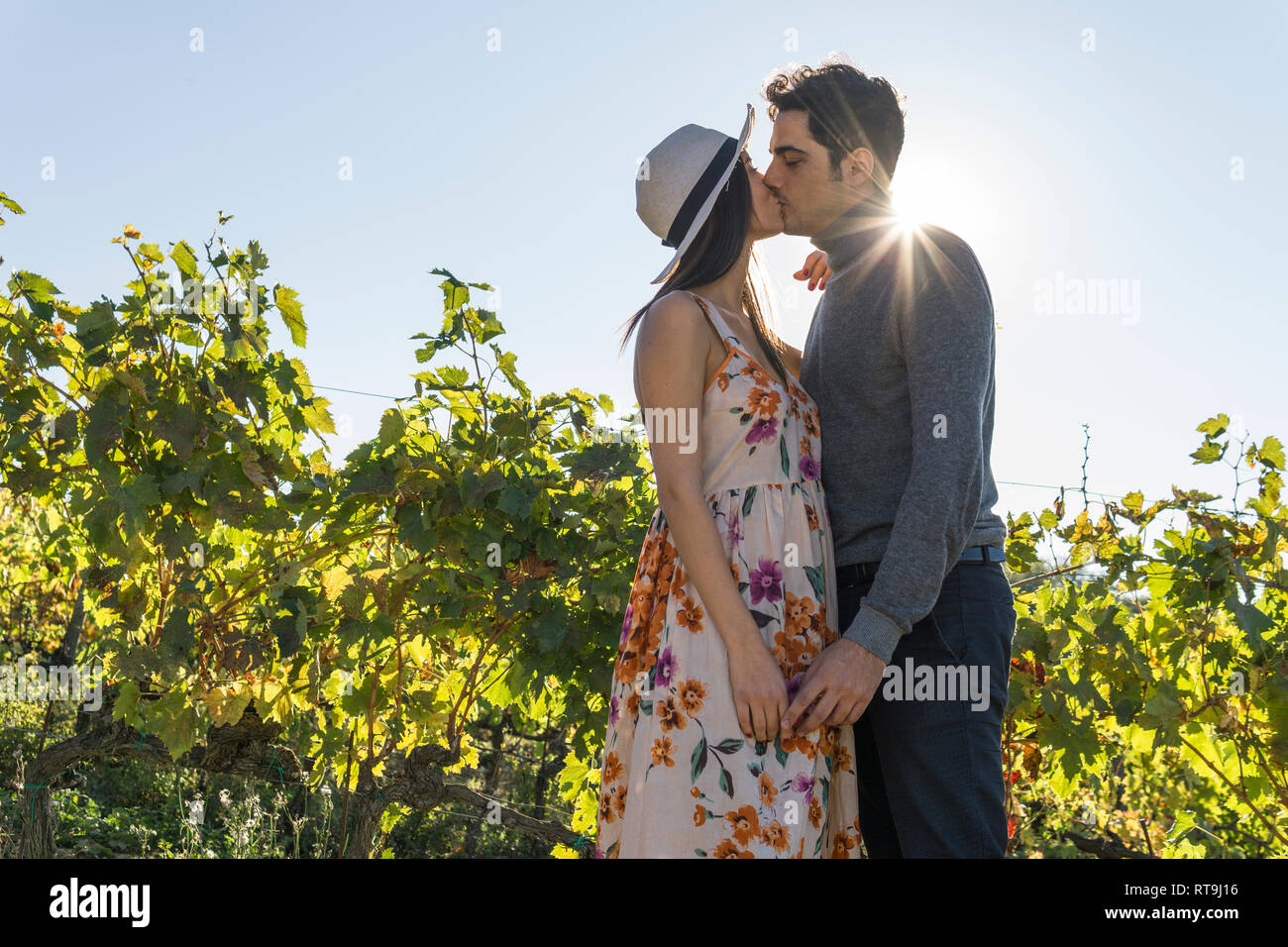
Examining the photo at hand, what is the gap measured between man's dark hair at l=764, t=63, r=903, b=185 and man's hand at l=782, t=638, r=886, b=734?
2.84 feet

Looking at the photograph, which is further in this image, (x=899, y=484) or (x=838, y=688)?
(x=899, y=484)

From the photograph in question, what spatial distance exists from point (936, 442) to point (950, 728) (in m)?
0.41

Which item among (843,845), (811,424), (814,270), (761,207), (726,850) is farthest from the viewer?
(814,270)

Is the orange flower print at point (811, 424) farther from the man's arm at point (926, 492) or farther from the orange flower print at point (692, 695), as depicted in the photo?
the orange flower print at point (692, 695)

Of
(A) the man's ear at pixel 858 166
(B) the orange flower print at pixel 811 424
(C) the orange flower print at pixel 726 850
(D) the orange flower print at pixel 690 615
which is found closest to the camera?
(C) the orange flower print at pixel 726 850

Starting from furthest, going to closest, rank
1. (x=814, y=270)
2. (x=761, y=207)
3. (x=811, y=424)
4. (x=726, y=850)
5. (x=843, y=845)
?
(x=814, y=270), (x=761, y=207), (x=811, y=424), (x=843, y=845), (x=726, y=850)

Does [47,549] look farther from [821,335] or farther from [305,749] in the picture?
[821,335]

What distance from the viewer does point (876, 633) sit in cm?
138

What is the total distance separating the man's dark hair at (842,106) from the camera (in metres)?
1.72

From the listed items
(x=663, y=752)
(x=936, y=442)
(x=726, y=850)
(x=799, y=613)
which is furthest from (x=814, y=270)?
(x=726, y=850)

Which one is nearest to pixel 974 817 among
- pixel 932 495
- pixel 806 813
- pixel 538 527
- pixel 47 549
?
pixel 806 813
